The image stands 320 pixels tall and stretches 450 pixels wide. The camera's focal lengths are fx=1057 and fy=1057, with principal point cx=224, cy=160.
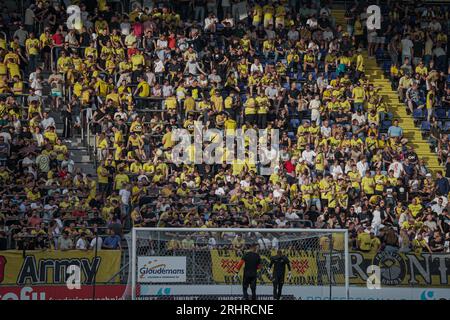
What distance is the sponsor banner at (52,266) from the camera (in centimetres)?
2541

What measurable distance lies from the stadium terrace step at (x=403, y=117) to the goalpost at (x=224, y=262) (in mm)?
9808

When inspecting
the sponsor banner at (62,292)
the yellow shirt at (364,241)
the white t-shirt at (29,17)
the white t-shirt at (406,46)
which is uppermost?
the white t-shirt at (29,17)

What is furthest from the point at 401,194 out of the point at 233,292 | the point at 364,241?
the point at 233,292

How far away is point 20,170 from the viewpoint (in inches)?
1168

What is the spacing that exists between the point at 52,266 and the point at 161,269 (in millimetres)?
3000

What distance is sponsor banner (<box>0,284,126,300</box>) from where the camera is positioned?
24.9m

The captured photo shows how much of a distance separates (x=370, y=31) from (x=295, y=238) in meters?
14.9

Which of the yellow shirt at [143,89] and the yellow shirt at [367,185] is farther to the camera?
the yellow shirt at [143,89]

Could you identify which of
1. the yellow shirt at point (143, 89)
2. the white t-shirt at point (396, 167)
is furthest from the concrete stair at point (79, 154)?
the white t-shirt at point (396, 167)

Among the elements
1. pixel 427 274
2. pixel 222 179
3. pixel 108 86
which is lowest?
pixel 427 274

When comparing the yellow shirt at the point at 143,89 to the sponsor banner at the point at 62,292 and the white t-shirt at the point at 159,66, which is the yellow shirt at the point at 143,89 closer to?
the white t-shirt at the point at 159,66
